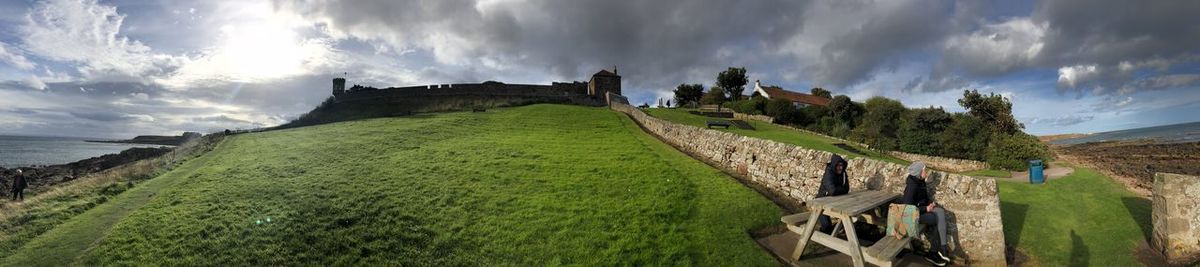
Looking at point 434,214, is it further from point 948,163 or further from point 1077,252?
point 948,163

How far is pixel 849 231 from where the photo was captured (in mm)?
7891

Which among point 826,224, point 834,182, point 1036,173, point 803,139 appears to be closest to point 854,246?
point 826,224

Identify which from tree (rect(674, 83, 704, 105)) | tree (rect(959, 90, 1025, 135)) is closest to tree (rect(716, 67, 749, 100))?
tree (rect(674, 83, 704, 105))

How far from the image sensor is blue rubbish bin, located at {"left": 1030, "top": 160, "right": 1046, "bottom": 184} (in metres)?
14.8

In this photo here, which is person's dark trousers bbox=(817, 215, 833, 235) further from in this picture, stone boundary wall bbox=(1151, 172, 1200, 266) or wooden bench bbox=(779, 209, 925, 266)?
A: stone boundary wall bbox=(1151, 172, 1200, 266)

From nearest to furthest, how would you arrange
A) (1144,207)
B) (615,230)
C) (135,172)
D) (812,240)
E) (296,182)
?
(812,240), (615,230), (1144,207), (296,182), (135,172)

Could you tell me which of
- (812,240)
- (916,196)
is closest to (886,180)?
(916,196)

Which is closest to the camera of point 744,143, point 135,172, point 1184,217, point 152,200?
point 1184,217

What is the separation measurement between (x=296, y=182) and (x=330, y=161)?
3.39 meters

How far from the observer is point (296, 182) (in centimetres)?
1448

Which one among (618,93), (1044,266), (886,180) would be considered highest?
(618,93)

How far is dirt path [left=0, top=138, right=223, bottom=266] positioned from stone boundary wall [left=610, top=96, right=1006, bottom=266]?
1672 centimetres

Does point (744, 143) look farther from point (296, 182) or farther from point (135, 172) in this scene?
point (135, 172)

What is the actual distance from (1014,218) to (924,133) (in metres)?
23.2
